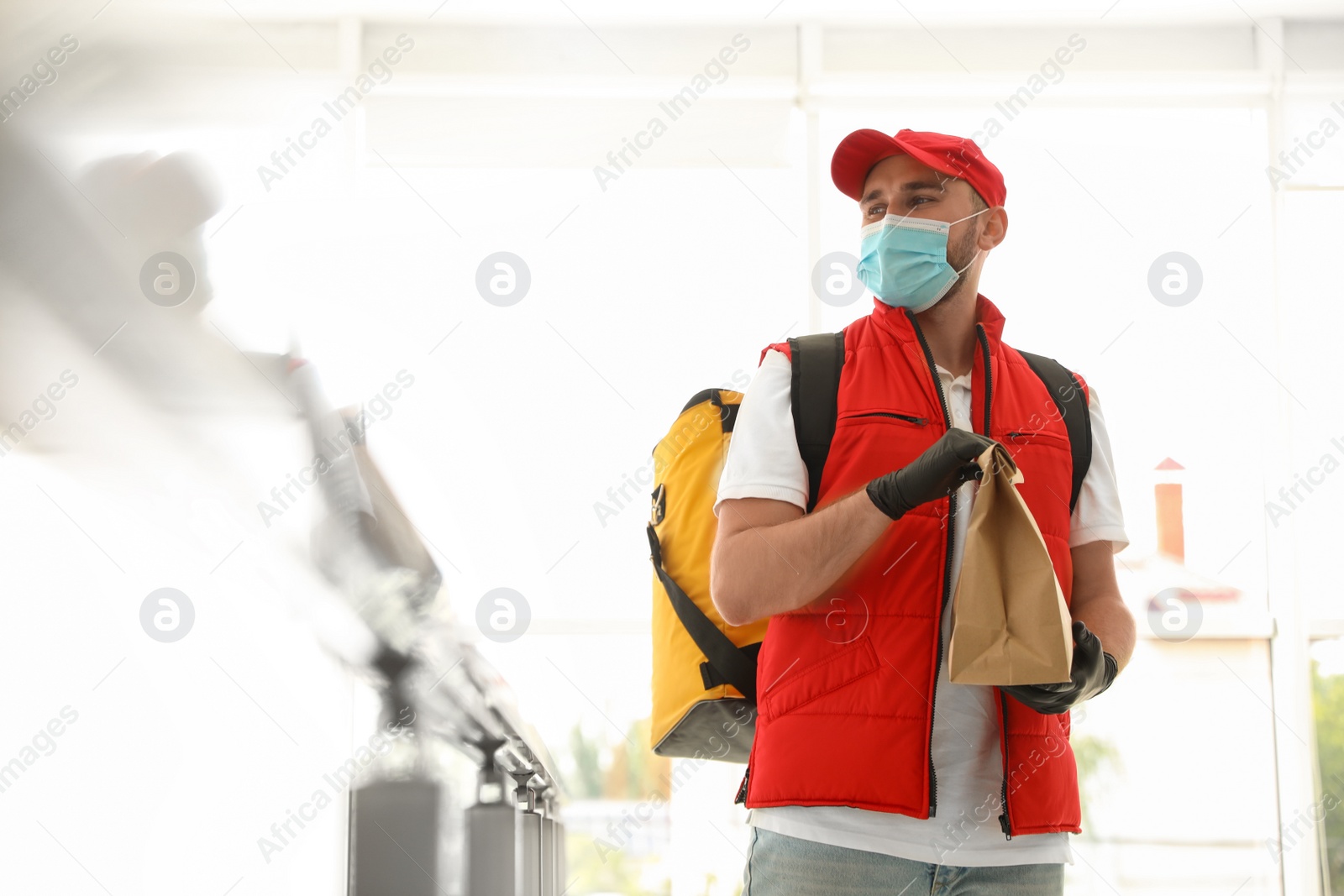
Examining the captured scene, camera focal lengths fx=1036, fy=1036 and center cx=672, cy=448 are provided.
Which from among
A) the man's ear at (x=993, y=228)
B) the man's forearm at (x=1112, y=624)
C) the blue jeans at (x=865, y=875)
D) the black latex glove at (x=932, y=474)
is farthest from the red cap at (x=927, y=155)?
the blue jeans at (x=865, y=875)

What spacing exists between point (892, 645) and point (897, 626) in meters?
0.02

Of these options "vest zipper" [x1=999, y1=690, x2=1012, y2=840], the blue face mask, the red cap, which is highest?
the red cap

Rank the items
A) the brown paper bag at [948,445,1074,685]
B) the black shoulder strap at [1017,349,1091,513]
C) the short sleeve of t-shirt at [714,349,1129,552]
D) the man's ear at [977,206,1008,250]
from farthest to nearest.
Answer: the man's ear at [977,206,1008,250], the black shoulder strap at [1017,349,1091,513], the short sleeve of t-shirt at [714,349,1129,552], the brown paper bag at [948,445,1074,685]

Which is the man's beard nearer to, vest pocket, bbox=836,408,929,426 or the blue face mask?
the blue face mask

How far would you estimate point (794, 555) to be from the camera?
3.77 ft

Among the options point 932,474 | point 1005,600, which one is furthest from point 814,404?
point 1005,600

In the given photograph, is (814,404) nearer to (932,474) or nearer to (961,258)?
(932,474)

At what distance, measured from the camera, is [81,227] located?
169 centimetres

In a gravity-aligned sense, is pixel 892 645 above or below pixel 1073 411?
below

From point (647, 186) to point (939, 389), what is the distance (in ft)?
7.44

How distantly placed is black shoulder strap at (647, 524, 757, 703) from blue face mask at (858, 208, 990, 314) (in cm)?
51

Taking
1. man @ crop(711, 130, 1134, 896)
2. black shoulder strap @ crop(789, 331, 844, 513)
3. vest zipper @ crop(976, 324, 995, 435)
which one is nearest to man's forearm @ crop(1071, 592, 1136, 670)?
man @ crop(711, 130, 1134, 896)

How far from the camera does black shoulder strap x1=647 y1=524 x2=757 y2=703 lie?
4.60ft

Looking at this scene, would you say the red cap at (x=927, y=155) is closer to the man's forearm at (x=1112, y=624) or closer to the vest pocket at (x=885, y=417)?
the vest pocket at (x=885, y=417)
